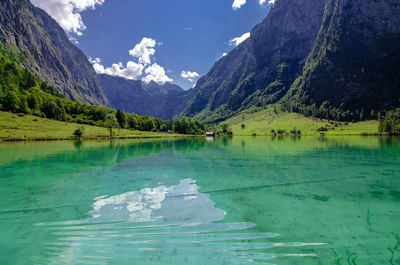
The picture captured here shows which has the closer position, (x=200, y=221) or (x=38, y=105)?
(x=200, y=221)

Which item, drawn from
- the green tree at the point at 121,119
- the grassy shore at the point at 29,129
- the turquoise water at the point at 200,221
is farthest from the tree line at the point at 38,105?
the turquoise water at the point at 200,221

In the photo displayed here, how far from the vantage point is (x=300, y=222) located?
1164 centimetres

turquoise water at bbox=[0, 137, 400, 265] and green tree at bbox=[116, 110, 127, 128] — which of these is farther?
green tree at bbox=[116, 110, 127, 128]

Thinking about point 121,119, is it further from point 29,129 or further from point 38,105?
point 29,129

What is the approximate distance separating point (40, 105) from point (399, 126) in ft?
839

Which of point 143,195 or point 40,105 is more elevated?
point 40,105

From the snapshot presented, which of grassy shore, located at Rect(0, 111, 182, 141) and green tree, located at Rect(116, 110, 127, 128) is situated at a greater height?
green tree, located at Rect(116, 110, 127, 128)

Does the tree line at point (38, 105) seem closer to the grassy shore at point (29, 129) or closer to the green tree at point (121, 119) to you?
the green tree at point (121, 119)

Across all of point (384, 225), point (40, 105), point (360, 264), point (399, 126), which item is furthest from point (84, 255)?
point (399, 126)

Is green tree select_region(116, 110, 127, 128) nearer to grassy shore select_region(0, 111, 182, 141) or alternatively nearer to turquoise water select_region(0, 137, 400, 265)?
grassy shore select_region(0, 111, 182, 141)

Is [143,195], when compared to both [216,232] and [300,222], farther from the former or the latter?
[300,222]

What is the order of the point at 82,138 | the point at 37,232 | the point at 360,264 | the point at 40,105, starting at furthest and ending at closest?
the point at 40,105 < the point at 82,138 < the point at 37,232 < the point at 360,264

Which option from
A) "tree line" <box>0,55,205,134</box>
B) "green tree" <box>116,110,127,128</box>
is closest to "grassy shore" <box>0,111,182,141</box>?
"tree line" <box>0,55,205,134</box>

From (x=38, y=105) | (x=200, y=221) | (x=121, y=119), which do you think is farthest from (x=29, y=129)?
(x=200, y=221)
